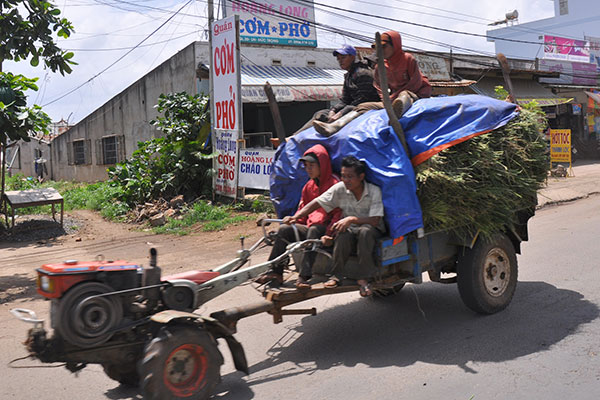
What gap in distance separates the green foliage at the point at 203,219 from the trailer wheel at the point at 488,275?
7.01 m

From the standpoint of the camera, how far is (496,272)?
→ 18.3ft

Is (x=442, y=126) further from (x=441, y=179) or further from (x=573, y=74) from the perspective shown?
(x=573, y=74)

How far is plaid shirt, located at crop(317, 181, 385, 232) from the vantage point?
190 inches

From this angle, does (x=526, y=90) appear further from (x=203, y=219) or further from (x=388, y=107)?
(x=388, y=107)

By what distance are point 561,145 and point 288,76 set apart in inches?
382

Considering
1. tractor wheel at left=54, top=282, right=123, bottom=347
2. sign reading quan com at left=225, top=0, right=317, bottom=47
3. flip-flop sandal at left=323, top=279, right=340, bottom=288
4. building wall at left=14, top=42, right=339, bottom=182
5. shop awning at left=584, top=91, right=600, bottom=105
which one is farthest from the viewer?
shop awning at left=584, top=91, right=600, bottom=105

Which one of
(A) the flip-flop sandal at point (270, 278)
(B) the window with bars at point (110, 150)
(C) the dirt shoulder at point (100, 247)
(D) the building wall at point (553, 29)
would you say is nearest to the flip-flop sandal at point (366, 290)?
(A) the flip-flop sandal at point (270, 278)

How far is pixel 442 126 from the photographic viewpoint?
199 inches

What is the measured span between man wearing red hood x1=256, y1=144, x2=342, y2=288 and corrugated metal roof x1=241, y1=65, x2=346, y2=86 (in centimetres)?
1022

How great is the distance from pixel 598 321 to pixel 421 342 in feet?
5.56

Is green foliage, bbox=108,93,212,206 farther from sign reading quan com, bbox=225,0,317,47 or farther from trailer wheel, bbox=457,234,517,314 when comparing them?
trailer wheel, bbox=457,234,517,314

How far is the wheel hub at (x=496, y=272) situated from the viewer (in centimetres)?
549

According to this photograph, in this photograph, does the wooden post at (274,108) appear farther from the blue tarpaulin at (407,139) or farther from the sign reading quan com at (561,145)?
the sign reading quan com at (561,145)

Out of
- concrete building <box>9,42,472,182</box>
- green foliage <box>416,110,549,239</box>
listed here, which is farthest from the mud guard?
concrete building <box>9,42,472,182</box>
